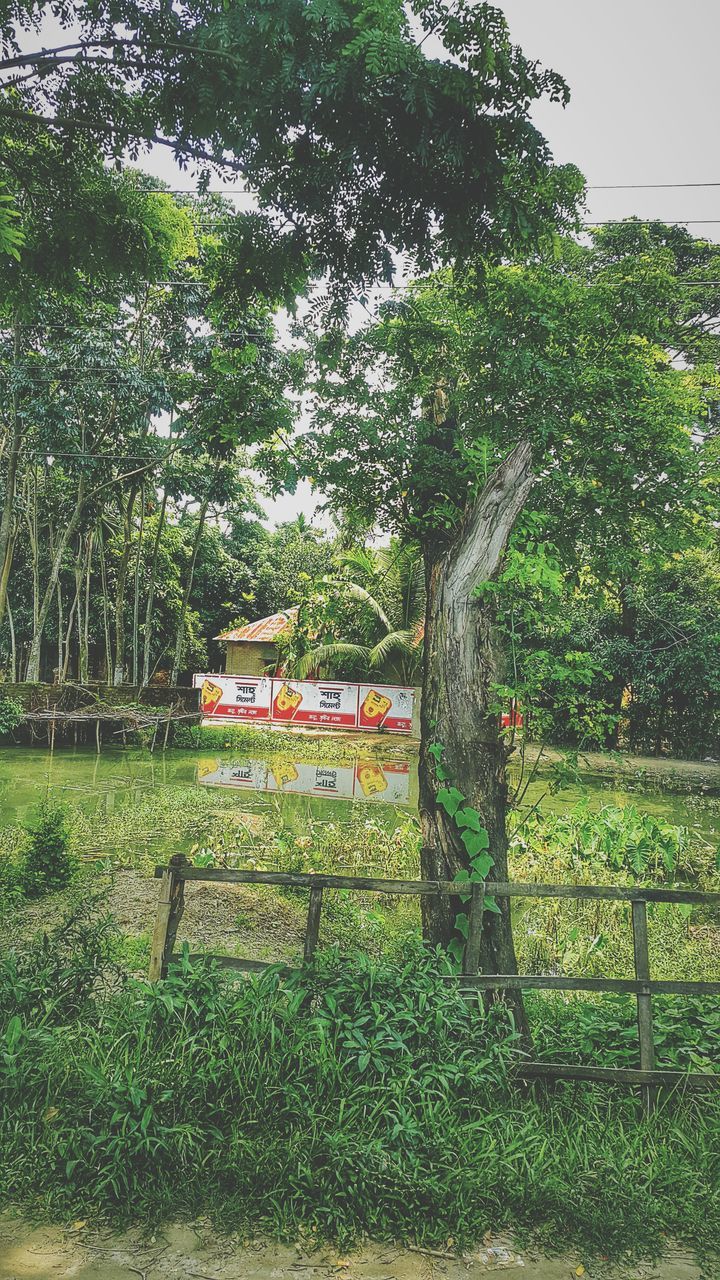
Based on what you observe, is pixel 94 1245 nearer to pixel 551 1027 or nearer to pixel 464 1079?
pixel 464 1079

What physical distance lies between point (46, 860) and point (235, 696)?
15.0 m

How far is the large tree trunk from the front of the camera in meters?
3.79

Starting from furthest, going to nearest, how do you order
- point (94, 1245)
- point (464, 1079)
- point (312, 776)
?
1. point (312, 776)
2. point (464, 1079)
3. point (94, 1245)

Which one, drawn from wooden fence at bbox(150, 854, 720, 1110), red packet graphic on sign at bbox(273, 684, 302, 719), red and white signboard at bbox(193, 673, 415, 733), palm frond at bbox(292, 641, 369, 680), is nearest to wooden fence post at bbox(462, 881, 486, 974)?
wooden fence at bbox(150, 854, 720, 1110)

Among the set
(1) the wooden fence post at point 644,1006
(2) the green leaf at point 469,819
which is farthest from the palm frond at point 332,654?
(1) the wooden fence post at point 644,1006

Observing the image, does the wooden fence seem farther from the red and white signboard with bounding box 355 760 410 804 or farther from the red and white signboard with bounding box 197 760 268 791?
the red and white signboard with bounding box 197 760 268 791

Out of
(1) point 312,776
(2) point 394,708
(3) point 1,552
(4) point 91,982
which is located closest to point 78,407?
(3) point 1,552

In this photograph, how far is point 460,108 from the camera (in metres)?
3.46

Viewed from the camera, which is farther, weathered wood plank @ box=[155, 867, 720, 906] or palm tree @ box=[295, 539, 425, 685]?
palm tree @ box=[295, 539, 425, 685]

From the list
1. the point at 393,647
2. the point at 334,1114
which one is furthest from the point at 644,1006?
the point at 393,647

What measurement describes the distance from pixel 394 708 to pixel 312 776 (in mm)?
6468

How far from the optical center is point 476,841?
12.1 ft

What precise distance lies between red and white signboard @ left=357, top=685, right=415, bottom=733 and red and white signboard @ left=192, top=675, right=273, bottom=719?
9.01 feet

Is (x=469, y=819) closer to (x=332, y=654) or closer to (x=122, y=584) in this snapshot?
(x=332, y=654)
